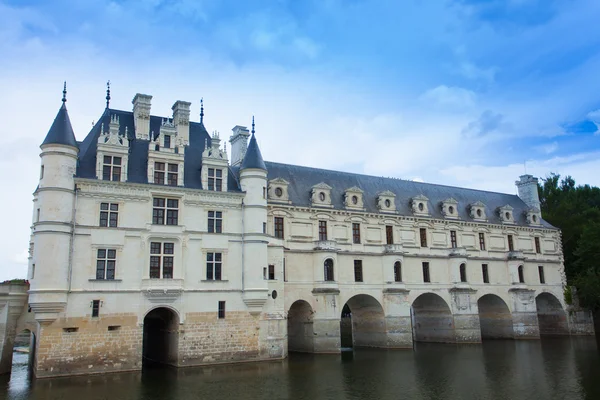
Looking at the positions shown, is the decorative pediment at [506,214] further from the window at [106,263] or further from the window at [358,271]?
the window at [106,263]

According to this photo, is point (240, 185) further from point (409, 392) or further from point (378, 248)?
point (409, 392)

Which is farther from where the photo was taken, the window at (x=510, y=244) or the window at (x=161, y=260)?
the window at (x=510, y=244)

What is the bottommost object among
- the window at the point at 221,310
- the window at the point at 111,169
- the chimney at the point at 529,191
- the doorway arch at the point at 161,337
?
the doorway arch at the point at 161,337

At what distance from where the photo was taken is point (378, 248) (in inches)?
1478

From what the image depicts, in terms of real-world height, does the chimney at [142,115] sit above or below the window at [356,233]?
above

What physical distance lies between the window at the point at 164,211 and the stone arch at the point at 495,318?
2769 cm

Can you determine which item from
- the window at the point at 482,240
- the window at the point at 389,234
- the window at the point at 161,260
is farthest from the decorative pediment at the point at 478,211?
the window at the point at 161,260

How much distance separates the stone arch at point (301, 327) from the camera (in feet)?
110

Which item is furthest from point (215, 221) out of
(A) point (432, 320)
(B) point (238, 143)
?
(A) point (432, 320)

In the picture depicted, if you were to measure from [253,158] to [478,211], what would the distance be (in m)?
22.4

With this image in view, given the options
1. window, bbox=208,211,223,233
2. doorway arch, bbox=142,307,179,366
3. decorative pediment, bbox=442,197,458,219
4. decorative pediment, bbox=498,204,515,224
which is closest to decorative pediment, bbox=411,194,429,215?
decorative pediment, bbox=442,197,458,219

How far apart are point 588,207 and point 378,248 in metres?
27.7

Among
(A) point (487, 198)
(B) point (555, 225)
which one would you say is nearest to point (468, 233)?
(A) point (487, 198)

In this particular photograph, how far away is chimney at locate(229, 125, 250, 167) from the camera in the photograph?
37531 millimetres
